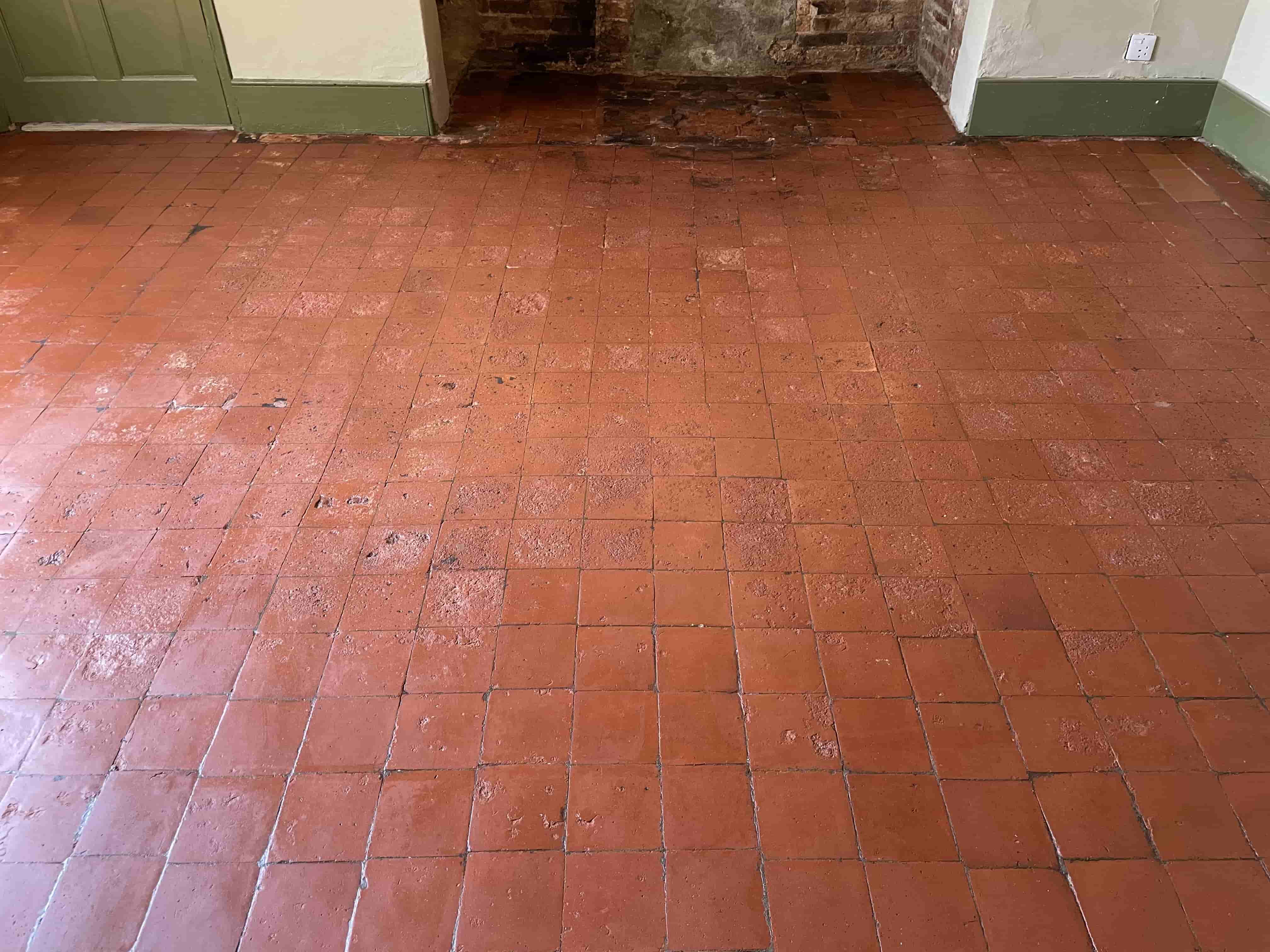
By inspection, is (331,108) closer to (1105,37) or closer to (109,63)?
(109,63)

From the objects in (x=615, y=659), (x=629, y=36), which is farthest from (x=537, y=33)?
(x=615, y=659)

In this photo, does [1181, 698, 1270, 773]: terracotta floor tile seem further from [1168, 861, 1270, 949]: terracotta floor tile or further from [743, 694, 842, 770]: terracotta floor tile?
[743, 694, 842, 770]: terracotta floor tile

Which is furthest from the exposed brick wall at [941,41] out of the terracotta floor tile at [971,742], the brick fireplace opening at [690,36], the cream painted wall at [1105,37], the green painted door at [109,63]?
the terracotta floor tile at [971,742]

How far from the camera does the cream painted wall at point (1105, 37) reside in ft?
14.5

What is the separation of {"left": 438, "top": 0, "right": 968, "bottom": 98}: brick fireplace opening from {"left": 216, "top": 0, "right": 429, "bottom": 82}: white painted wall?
0.91 meters

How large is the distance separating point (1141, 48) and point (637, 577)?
13.3 feet

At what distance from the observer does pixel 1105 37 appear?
452 cm

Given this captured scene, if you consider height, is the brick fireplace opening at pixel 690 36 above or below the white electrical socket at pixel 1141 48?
below

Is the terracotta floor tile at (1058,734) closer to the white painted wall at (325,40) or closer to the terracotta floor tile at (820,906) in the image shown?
the terracotta floor tile at (820,906)

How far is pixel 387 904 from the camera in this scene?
5.86 ft

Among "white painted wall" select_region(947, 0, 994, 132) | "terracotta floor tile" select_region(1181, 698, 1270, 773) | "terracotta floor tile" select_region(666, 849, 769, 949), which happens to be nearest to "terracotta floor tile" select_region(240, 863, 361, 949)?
"terracotta floor tile" select_region(666, 849, 769, 949)

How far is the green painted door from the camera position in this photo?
465cm

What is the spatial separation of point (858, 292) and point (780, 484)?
126 centimetres

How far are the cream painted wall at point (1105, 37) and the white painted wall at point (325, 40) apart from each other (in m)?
2.95
